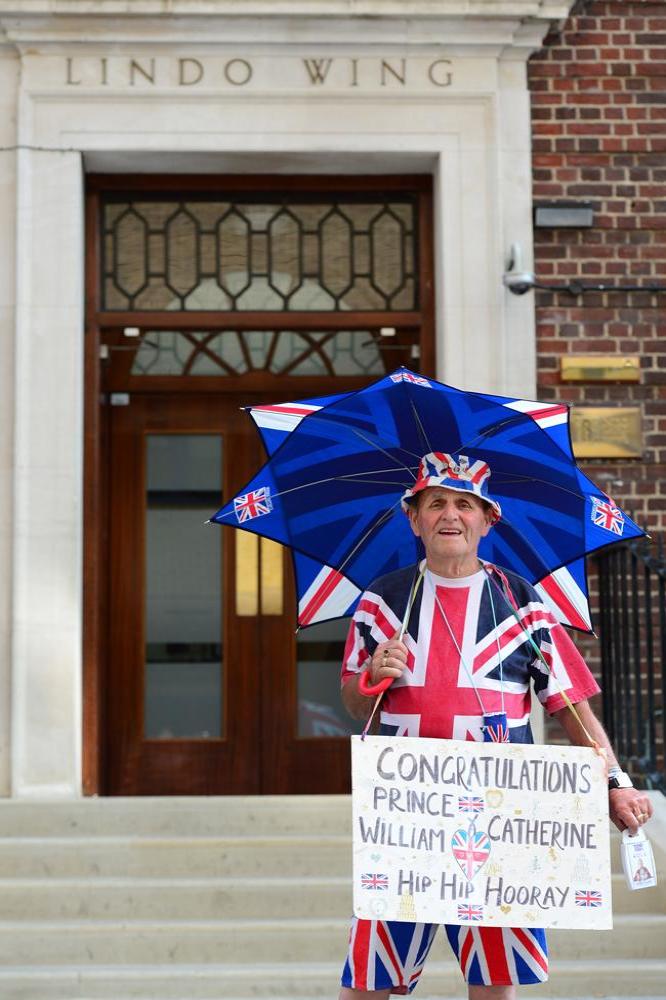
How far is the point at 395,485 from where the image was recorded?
13.6 feet

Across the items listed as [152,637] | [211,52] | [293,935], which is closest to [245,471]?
[152,637]

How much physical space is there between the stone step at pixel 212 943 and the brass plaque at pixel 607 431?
2.54m

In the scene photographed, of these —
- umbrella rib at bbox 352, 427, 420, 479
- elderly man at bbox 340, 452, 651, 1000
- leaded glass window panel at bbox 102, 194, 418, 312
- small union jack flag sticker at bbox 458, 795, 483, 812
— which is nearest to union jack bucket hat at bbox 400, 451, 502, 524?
elderly man at bbox 340, 452, 651, 1000

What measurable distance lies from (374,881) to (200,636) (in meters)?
4.48

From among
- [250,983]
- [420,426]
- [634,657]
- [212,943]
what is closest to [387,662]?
[420,426]

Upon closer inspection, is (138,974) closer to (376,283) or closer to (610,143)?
(376,283)

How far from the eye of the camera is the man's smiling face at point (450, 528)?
360 cm

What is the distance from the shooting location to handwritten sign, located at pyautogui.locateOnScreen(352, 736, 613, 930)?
11.0 feet

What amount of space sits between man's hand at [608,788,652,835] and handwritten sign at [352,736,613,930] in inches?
2.5

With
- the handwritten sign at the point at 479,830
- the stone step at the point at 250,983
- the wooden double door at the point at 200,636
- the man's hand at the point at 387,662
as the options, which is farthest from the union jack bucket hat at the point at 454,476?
the wooden double door at the point at 200,636

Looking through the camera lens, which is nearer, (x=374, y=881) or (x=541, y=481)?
(x=374, y=881)

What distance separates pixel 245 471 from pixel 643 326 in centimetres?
233

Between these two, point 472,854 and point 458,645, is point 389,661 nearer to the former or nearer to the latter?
point 458,645

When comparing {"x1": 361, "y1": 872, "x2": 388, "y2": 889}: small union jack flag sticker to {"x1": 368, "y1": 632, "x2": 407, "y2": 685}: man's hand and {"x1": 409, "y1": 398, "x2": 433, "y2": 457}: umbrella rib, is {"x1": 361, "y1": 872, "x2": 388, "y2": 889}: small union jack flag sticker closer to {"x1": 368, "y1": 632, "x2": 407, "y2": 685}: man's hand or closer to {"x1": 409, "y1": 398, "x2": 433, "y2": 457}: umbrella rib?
{"x1": 368, "y1": 632, "x2": 407, "y2": 685}: man's hand
